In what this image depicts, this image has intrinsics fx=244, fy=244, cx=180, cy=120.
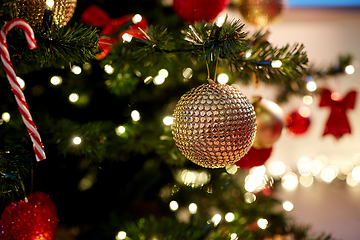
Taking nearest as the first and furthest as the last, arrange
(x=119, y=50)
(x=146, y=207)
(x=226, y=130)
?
(x=226, y=130)
(x=119, y=50)
(x=146, y=207)

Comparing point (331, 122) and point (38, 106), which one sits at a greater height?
point (331, 122)

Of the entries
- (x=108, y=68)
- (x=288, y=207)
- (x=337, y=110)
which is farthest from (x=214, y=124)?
(x=337, y=110)

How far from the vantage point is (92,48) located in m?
0.35

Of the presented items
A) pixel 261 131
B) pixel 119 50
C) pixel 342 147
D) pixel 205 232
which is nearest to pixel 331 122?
pixel 261 131

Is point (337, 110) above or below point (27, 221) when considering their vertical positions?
above

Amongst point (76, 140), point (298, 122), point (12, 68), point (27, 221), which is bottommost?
point (27, 221)

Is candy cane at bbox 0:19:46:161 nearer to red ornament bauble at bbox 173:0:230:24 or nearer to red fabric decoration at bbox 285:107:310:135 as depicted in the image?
red ornament bauble at bbox 173:0:230:24

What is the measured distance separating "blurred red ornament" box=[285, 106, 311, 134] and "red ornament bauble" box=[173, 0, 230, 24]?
466mm

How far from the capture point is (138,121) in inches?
23.9

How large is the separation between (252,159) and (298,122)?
14.7 inches

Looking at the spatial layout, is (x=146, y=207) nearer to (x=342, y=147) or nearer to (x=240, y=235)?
(x=240, y=235)

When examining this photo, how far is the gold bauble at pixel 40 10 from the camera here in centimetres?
34

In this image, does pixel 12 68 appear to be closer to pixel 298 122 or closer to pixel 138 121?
pixel 138 121

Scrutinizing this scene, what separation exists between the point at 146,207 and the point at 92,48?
681mm
